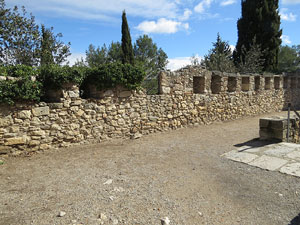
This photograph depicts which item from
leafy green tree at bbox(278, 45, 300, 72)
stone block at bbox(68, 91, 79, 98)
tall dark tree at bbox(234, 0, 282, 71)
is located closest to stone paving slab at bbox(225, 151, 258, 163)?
stone block at bbox(68, 91, 79, 98)

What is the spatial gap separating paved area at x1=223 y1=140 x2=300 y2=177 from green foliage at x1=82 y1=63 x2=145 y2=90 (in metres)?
3.33

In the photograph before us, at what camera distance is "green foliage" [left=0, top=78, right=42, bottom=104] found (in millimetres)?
4410

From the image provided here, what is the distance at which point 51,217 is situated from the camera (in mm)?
2482

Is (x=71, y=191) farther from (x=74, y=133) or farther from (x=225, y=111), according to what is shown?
(x=225, y=111)

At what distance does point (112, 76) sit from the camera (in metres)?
5.78

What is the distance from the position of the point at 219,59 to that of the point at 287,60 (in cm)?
1514

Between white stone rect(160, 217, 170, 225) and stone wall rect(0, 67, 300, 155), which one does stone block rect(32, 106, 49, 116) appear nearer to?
stone wall rect(0, 67, 300, 155)

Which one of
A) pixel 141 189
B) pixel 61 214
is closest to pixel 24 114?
pixel 61 214

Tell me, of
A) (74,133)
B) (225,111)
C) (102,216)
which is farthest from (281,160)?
(225,111)

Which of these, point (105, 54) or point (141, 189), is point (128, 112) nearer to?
point (141, 189)

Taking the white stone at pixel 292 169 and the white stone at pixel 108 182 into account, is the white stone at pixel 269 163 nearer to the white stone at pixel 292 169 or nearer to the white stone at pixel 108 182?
the white stone at pixel 292 169

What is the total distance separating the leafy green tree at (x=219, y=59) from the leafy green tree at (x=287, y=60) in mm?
11529

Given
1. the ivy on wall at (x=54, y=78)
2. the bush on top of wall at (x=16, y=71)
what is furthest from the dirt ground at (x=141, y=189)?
the bush on top of wall at (x=16, y=71)

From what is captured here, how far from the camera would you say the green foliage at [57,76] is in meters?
5.04
